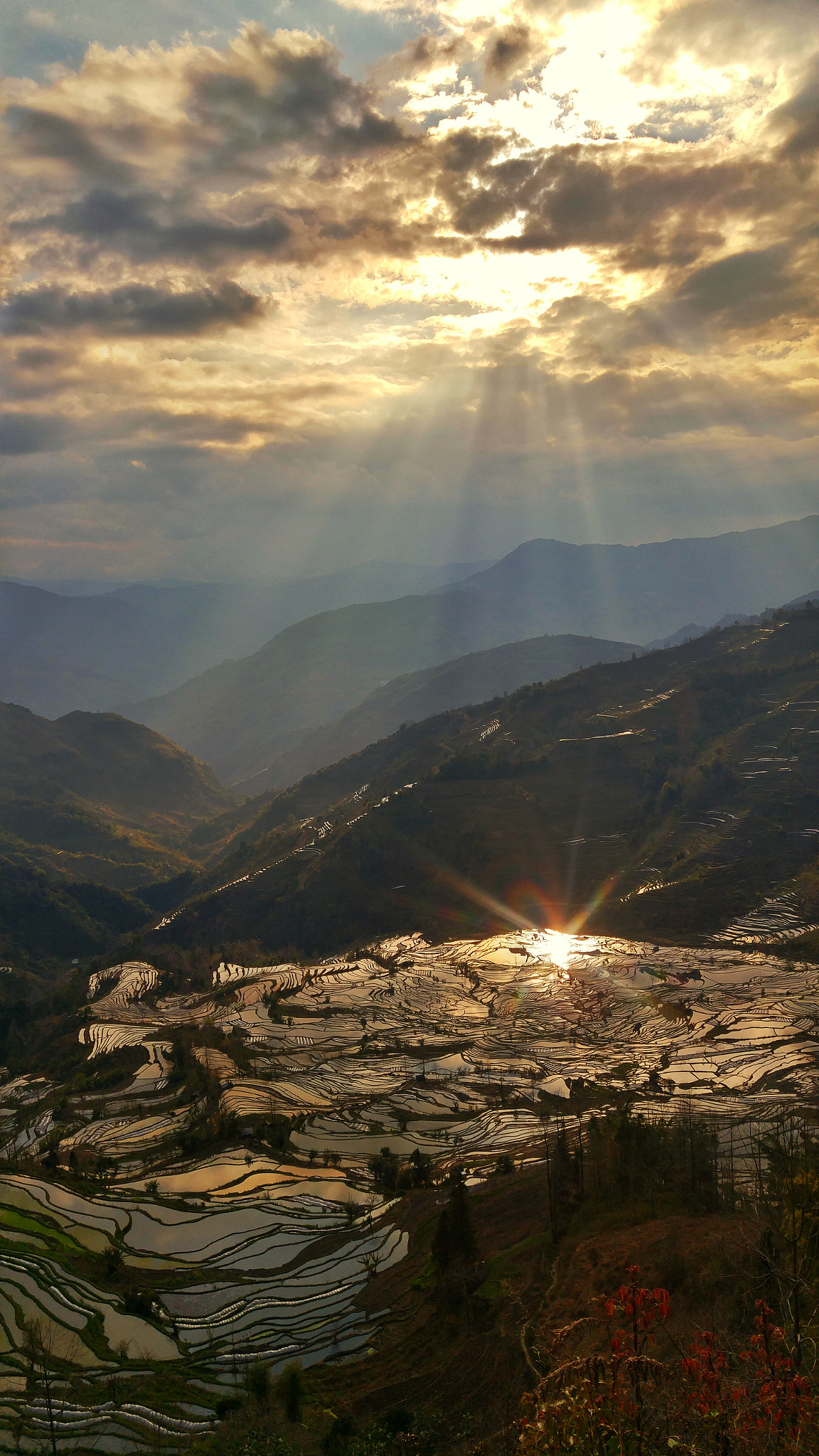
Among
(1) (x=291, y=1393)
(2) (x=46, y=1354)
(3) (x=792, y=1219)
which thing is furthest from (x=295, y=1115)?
(3) (x=792, y=1219)

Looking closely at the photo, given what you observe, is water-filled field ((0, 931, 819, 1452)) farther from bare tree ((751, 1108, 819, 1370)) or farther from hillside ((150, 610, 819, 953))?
bare tree ((751, 1108, 819, 1370))

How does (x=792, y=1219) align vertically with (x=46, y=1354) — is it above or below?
above

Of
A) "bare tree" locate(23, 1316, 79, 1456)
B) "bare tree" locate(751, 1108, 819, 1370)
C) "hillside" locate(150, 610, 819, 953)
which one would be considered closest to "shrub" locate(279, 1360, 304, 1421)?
"bare tree" locate(23, 1316, 79, 1456)

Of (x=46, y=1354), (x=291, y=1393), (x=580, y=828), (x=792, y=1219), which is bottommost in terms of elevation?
(x=291, y=1393)

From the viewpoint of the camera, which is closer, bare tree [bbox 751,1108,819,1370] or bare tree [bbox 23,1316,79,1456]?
bare tree [bbox 751,1108,819,1370]

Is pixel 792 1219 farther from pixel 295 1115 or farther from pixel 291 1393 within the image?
pixel 295 1115

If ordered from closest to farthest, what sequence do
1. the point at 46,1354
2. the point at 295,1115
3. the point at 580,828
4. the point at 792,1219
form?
the point at 792,1219, the point at 46,1354, the point at 295,1115, the point at 580,828

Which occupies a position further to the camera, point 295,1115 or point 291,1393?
point 295,1115

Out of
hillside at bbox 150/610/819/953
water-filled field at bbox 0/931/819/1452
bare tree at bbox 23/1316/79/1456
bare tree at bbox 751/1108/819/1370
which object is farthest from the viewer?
hillside at bbox 150/610/819/953

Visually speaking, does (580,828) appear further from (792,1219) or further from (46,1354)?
(792,1219)

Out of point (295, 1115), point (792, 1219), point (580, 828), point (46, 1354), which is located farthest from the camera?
point (580, 828)

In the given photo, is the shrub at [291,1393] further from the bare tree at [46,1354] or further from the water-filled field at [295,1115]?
the bare tree at [46,1354]
